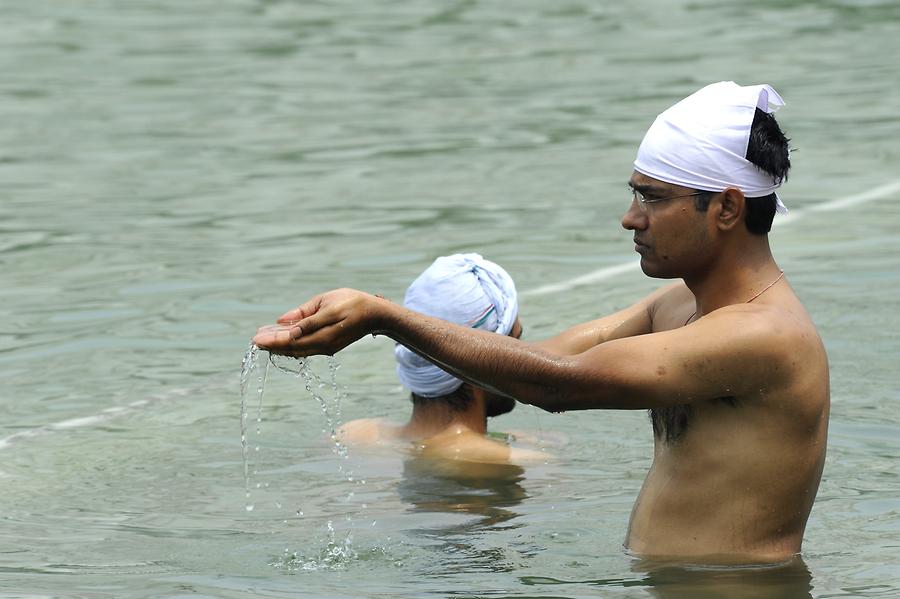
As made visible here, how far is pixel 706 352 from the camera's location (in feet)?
16.4

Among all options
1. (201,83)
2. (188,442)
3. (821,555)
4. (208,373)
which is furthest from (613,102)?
(821,555)

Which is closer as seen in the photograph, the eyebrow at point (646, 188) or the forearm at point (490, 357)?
the forearm at point (490, 357)

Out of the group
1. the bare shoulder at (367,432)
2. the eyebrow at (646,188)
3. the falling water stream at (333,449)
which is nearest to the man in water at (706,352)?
the eyebrow at (646,188)

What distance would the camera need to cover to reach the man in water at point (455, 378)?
7270mm

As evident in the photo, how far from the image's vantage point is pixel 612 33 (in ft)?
75.1

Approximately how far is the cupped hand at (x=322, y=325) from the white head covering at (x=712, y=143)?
925mm

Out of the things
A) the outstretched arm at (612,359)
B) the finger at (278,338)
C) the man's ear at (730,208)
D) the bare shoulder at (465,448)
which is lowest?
the bare shoulder at (465,448)

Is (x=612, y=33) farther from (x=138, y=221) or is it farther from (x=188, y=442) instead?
(x=188, y=442)

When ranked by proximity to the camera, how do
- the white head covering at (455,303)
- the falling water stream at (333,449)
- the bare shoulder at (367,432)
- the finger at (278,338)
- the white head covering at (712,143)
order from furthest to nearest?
→ the bare shoulder at (367,432) → the white head covering at (455,303) → the falling water stream at (333,449) → the white head covering at (712,143) → the finger at (278,338)

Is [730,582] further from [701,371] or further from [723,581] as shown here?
[701,371]

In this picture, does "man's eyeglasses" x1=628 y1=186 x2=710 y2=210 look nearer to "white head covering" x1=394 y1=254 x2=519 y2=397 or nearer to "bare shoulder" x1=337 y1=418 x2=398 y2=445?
"white head covering" x1=394 y1=254 x2=519 y2=397

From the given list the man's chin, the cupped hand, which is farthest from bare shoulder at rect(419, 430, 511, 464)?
the cupped hand

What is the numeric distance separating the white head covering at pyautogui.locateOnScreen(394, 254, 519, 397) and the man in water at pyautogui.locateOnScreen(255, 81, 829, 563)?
1808mm

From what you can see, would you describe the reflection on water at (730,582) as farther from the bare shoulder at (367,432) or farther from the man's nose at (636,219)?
the bare shoulder at (367,432)
